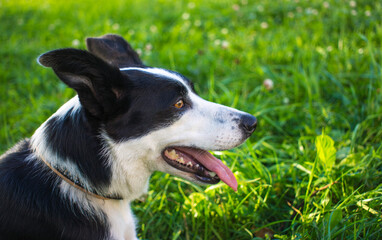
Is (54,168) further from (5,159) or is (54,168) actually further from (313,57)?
(313,57)

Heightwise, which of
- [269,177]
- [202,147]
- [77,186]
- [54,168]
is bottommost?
[269,177]

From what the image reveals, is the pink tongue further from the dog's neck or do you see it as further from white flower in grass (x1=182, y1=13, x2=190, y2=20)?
white flower in grass (x1=182, y1=13, x2=190, y2=20)

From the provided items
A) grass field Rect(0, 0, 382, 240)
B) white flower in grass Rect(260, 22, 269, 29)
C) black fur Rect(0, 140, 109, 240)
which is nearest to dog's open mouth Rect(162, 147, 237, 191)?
grass field Rect(0, 0, 382, 240)

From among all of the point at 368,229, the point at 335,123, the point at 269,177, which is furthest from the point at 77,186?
the point at 335,123

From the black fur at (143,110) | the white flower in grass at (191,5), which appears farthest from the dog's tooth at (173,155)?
the white flower in grass at (191,5)

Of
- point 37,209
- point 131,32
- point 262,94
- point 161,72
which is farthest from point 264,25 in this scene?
point 37,209

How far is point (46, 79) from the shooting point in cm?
439

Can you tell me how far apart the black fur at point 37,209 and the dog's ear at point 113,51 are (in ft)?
2.66

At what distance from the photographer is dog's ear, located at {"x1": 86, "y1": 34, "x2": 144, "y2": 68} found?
228 centimetres

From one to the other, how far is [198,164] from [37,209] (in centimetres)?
91

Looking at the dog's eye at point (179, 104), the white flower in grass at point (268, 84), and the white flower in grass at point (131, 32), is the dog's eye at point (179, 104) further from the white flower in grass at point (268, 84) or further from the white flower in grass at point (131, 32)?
the white flower in grass at point (131, 32)

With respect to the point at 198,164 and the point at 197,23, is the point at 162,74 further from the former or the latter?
the point at 197,23

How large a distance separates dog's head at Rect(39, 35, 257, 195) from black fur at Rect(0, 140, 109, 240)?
0.98 feet

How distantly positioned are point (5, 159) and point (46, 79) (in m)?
2.71
